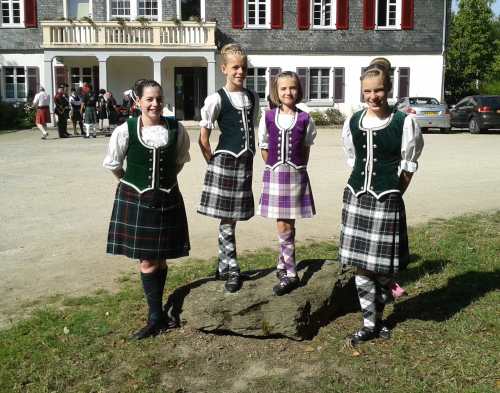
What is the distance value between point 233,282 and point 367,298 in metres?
0.95

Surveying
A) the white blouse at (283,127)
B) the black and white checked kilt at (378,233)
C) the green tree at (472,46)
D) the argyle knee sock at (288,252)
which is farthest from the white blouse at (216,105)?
the green tree at (472,46)

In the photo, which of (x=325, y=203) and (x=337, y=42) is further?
(x=337, y=42)

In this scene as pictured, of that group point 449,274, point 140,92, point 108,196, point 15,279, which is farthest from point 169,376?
point 108,196

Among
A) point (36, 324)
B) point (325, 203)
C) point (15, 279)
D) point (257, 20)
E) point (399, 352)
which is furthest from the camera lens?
point (257, 20)

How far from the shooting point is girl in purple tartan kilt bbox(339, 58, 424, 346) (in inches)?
160

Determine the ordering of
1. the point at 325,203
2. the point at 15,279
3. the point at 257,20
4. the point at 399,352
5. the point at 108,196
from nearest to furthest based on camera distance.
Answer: the point at 399,352 < the point at 15,279 < the point at 325,203 < the point at 108,196 < the point at 257,20

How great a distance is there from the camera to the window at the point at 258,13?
29062 mm

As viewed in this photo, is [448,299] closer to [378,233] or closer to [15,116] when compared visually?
[378,233]

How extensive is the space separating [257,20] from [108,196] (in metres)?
20.9

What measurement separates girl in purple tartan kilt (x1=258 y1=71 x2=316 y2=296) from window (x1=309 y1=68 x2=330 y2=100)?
84.2ft

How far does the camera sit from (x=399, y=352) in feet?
13.8

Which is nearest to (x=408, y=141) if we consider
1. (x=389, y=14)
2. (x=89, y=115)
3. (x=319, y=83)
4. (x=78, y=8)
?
(x=89, y=115)

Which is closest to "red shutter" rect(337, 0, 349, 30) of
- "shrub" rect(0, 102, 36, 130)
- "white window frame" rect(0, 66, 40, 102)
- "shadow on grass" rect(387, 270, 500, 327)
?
"white window frame" rect(0, 66, 40, 102)

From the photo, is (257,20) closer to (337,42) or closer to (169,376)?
(337,42)
